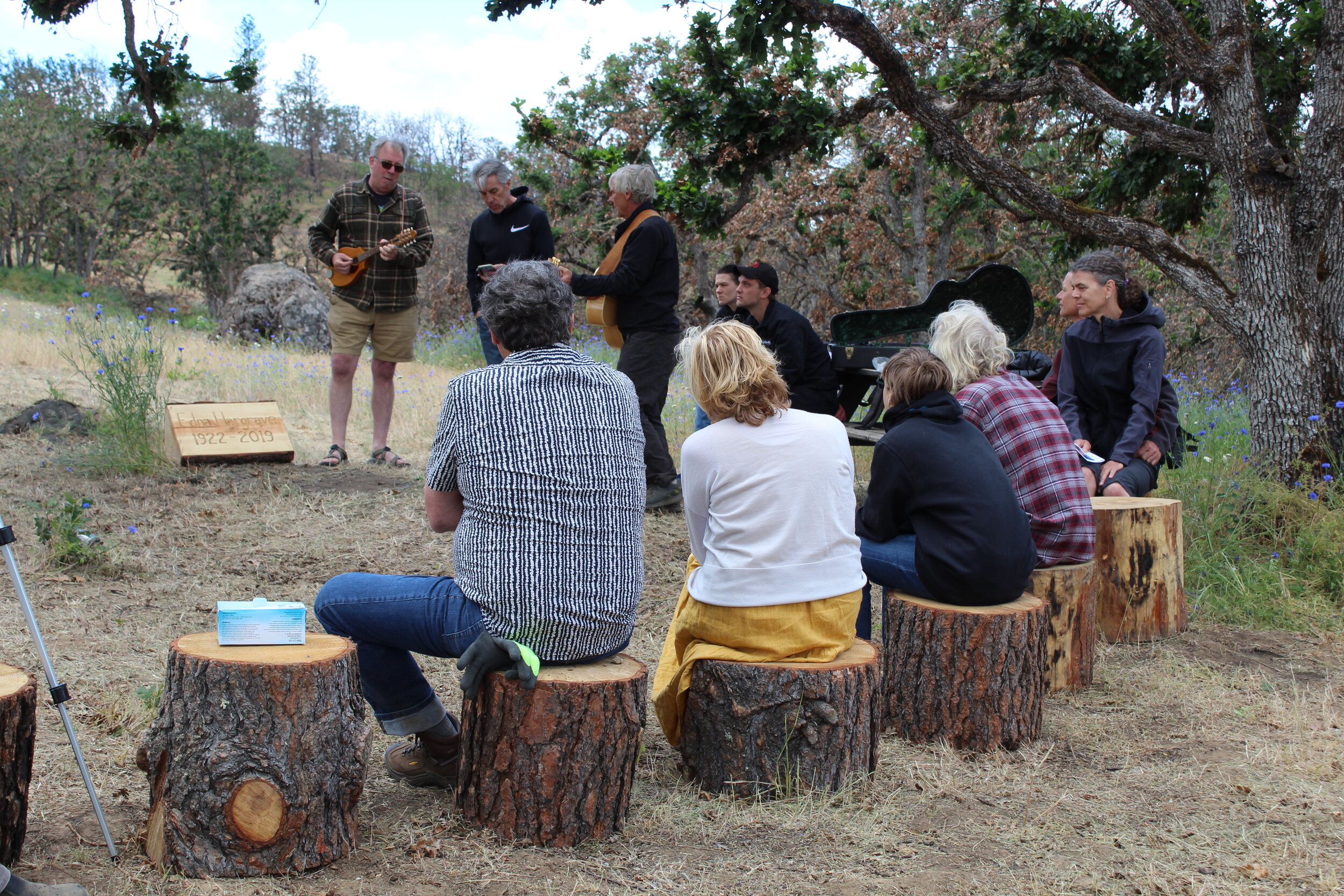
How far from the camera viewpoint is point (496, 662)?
233 centimetres

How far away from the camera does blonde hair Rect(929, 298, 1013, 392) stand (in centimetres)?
367

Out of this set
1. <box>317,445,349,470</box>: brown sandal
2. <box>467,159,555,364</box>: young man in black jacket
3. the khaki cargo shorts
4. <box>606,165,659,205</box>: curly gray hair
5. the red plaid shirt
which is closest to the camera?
the red plaid shirt

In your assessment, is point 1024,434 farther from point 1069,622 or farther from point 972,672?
point 972,672

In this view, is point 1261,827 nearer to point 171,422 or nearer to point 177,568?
point 177,568

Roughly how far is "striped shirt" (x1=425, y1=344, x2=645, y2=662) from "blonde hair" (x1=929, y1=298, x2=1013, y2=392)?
1622 millimetres

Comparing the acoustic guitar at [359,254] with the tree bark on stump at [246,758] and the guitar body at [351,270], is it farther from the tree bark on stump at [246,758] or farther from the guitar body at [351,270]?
the tree bark on stump at [246,758]


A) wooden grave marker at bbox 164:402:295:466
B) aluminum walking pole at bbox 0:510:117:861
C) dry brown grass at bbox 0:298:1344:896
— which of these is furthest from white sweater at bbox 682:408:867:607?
wooden grave marker at bbox 164:402:295:466

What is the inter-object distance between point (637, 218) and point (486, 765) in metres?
3.60

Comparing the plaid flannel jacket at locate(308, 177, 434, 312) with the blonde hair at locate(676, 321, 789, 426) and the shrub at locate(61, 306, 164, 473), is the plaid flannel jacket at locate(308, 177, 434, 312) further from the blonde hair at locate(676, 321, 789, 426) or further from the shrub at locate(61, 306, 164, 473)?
the blonde hair at locate(676, 321, 789, 426)

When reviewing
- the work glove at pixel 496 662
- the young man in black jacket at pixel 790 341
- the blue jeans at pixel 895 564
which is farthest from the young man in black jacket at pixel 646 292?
the work glove at pixel 496 662

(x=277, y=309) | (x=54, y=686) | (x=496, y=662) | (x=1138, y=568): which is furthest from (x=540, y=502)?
(x=277, y=309)

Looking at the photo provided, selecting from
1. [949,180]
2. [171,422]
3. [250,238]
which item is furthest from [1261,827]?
[250,238]

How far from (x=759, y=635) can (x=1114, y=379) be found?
2799 mm

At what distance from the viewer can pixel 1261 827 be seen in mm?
2684
